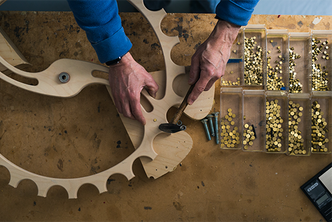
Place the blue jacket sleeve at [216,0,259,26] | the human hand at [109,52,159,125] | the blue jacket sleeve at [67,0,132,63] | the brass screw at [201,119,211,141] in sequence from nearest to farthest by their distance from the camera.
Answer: the blue jacket sleeve at [67,0,132,63], the blue jacket sleeve at [216,0,259,26], the human hand at [109,52,159,125], the brass screw at [201,119,211,141]

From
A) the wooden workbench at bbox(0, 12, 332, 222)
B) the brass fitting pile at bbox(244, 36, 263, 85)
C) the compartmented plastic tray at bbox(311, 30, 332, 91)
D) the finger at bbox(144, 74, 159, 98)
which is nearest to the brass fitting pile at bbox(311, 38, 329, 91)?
the compartmented plastic tray at bbox(311, 30, 332, 91)

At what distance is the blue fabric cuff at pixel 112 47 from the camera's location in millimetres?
828

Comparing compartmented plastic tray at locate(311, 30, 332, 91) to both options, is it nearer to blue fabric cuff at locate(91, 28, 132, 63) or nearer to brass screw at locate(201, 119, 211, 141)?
brass screw at locate(201, 119, 211, 141)

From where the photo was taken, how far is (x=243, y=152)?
1244 mm

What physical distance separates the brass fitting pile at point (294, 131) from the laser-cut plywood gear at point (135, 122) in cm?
55

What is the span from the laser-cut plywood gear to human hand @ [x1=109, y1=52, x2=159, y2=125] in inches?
Answer: 2.4

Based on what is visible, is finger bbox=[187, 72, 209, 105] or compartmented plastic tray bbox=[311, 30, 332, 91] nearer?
finger bbox=[187, 72, 209, 105]

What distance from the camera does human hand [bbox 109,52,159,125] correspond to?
3.19 ft

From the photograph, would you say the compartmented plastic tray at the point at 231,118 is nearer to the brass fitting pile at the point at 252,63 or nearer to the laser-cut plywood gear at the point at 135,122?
the brass fitting pile at the point at 252,63

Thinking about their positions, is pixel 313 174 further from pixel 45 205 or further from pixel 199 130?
pixel 45 205

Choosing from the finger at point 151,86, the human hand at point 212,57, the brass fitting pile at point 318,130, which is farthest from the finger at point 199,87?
the brass fitting pile at point 318,130

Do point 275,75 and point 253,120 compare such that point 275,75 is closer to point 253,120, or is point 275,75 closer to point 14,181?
point 253,120

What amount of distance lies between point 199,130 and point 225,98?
25 cm

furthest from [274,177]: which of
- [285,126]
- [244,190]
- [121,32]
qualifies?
[121,32]
